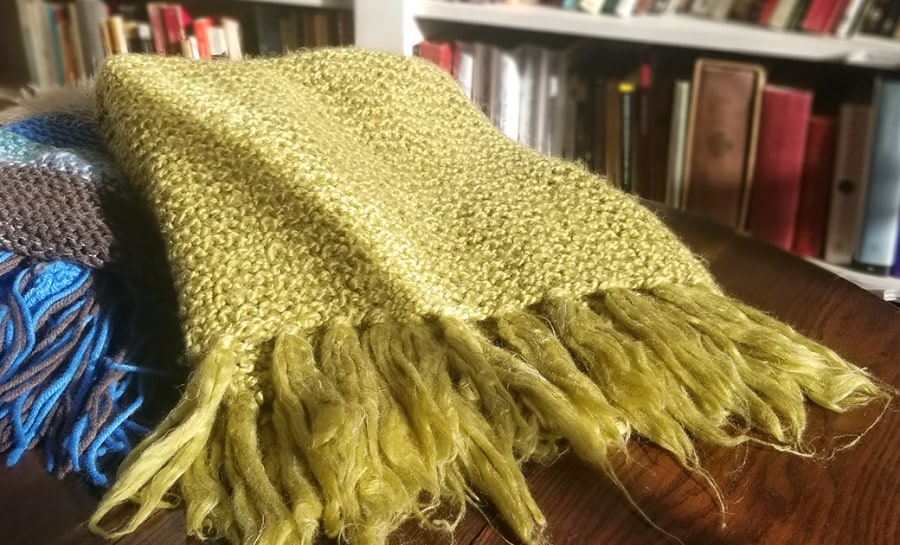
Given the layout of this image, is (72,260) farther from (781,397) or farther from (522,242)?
(781,397)

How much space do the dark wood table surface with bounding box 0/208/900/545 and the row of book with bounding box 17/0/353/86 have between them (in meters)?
0.97

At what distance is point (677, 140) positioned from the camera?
110 centimetres

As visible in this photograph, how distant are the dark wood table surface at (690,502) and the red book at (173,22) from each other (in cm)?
111

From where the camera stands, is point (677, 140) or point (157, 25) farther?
point (157, 25)

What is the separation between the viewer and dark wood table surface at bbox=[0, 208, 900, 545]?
355mm

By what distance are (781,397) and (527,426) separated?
5.4 inches

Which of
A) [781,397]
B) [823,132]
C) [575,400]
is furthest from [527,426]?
[823,132]

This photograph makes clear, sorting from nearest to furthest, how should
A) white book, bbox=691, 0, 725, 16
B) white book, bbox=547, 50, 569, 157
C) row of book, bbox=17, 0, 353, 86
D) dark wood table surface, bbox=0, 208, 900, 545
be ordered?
dark wood table surface, bbox=0, 208, 900, 545
white book, bbox=691, 0, 725, 16
white book, bbox=547, 50, 569, 157
row of book, bbox=17, 0, 353, 86

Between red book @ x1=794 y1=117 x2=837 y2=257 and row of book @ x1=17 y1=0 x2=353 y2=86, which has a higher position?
row of book @ x1=17 y1=0 x2=353 y2=86

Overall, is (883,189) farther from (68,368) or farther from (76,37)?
(76,37)

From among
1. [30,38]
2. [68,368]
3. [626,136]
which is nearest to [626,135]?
[626,136]

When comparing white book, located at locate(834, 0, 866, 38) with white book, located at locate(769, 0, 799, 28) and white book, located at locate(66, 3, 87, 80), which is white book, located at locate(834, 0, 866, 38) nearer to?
white book, located at locate(769, 0, 799, 28)

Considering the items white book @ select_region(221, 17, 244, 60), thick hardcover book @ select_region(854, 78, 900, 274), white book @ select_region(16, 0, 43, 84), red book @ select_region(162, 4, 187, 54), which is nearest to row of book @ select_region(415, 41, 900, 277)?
thick hardcover book @ select_region(854, 78, 900, 274)

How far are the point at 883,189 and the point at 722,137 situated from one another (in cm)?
20
